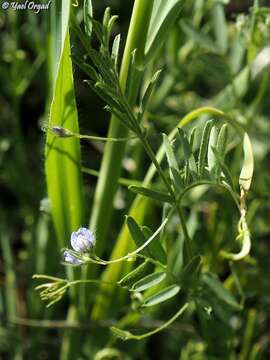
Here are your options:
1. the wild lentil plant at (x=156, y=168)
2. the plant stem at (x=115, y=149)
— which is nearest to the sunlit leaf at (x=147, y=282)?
the wild lentil plant at (x=156, y=168)

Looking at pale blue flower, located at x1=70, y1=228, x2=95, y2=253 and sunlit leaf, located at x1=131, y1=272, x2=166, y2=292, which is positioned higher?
pale blue flower, located at x1=70, y1=228, x2=95, y2=253

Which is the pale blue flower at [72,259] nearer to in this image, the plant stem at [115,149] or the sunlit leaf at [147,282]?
the sunlit leaf at [147,282]

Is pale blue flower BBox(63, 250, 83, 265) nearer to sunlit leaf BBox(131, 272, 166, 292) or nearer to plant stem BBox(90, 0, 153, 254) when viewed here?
sunlit leaf BBox(131, 272, 166, 292)

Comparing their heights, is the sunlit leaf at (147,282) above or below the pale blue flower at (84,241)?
below

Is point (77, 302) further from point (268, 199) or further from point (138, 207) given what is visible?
point (268, 199)

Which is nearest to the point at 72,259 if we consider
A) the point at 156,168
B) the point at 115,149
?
the point at 156,168

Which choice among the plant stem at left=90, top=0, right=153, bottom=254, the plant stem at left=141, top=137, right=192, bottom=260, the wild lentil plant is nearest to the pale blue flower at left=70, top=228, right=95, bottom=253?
the wild lentil plant

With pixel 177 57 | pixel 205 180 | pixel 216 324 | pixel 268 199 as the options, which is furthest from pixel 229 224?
pixel 205 180

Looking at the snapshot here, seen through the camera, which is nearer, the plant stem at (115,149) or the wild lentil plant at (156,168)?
the wild lentil plant at (156,168)

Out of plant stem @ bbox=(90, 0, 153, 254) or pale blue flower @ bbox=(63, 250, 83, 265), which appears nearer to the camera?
pale blue flower @ bbox=(63, 250, 83, 265)

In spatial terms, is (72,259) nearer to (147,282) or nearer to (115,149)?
(147,282)

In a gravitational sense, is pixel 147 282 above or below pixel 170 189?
below
